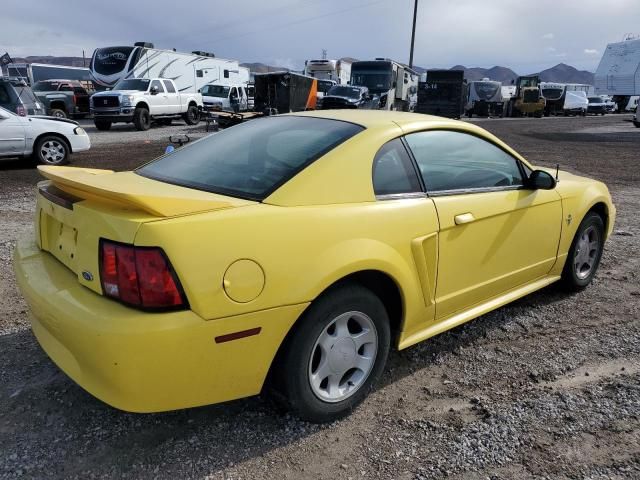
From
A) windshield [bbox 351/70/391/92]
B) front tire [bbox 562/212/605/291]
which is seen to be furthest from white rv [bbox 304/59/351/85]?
front tire [bbox 562/212/605/291]

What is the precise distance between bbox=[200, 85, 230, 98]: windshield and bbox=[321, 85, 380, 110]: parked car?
576 cm

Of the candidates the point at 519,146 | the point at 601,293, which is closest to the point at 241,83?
the point at 519,146

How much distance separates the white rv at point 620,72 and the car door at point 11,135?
5331cm

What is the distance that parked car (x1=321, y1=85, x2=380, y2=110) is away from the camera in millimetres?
23062

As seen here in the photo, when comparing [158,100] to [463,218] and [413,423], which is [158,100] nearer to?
[463,218]

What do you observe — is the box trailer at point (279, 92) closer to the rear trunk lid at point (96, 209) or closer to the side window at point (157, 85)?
the side window at point (157, 85)

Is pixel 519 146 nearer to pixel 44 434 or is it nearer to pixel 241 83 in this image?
pixel 44 434

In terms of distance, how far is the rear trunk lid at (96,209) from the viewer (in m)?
1.96

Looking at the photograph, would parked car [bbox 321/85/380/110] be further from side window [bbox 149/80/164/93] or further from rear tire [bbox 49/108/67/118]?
rear tire [bbox 49/108/67/118]

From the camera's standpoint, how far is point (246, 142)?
2922mm

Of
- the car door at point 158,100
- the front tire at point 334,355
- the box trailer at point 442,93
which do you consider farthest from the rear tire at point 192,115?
the front tire at point 334,355

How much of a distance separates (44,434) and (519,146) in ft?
53.5

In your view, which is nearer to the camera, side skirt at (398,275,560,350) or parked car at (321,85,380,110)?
side skirt at (398,275,560,350)

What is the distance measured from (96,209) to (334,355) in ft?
4.05
